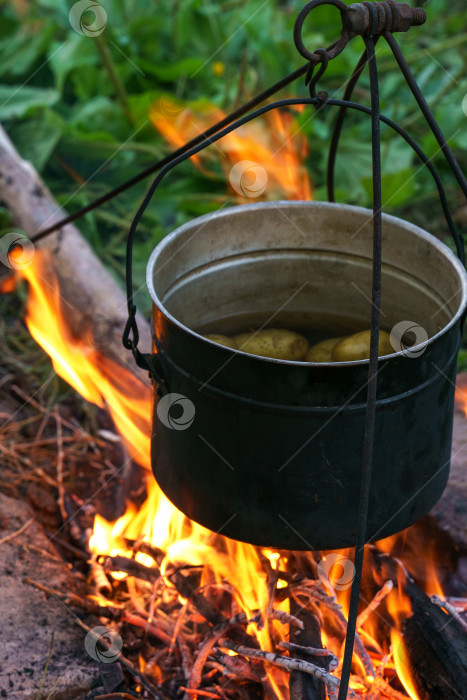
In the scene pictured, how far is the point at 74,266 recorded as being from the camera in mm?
2930

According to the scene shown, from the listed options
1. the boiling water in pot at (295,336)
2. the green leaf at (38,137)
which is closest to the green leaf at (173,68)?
the green leaf at (38,137)

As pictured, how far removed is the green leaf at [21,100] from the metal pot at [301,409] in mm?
2479

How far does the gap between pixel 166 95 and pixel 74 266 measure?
151cm

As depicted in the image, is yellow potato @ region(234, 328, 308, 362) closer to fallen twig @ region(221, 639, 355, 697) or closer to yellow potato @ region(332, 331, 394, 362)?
yellow potato @ region(332, 331, 394, 362)

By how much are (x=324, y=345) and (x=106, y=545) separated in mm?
859

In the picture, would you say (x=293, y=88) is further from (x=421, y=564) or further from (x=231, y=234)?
(x=421, y=564)

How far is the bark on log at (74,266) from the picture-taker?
2678mm

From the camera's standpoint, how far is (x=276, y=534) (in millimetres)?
1567

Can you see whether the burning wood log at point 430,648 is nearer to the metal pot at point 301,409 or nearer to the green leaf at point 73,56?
the metal pot at point 301,409

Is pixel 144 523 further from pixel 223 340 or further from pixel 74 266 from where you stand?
pixel 74 266

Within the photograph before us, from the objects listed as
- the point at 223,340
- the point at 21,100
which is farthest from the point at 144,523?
the point at 21,100

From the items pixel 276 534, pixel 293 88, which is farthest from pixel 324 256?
pixel 293 88

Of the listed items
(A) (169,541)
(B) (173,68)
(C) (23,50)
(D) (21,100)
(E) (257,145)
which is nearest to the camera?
(A) (169,541)

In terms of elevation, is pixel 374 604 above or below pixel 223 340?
below
